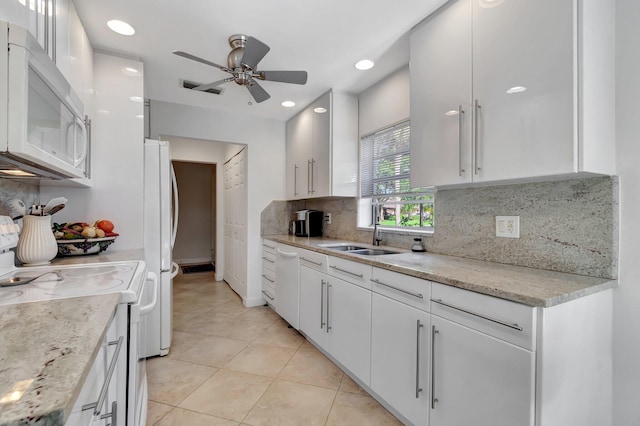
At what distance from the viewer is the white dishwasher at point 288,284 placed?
9.25 ft

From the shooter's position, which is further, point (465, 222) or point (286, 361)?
point (286, 361)

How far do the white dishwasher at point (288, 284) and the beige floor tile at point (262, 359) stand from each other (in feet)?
1.08

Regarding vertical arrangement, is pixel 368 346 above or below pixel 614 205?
below

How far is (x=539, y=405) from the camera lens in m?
1.02

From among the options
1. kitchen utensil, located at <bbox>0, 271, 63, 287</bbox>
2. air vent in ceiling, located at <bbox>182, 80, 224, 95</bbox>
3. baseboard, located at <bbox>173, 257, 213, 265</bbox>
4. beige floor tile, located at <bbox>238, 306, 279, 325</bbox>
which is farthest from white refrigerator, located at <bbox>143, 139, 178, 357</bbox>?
baseboard, located at <bbox>173, 257, 213, 265</bbox>

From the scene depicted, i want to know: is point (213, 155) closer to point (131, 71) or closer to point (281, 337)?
point (131, 71)

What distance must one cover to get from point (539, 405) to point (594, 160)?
100cm

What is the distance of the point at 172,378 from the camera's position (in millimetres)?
2117

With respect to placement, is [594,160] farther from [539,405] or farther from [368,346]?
[368,346]

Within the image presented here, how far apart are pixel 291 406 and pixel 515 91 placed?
2139mm

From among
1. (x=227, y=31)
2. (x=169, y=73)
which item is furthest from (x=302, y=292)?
(x=169, y=73)

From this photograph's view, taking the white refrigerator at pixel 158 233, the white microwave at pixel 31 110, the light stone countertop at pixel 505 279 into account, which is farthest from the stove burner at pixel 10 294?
the light stone countertop at pixel 505 279

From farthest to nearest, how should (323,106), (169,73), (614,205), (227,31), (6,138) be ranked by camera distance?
(323,106) → (169,73) → (227,31) → (614,205) → (6,138)

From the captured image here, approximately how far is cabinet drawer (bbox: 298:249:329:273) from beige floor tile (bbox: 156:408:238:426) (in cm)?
116
